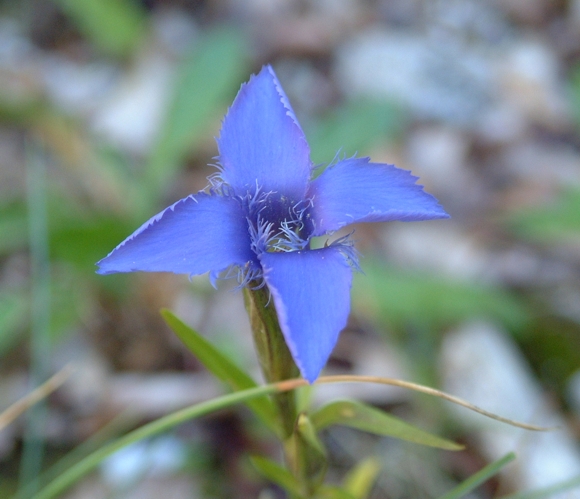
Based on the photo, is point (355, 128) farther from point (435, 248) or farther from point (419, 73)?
point (419, 73)

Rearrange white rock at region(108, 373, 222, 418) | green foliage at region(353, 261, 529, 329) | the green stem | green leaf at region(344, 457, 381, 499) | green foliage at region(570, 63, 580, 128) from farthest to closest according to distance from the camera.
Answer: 1. green foliage at region(570, 63, 580, 128)
2. green foliage at region(353, 261, 529, 329)
3. white rock at region(108, 373, 222, 418)
4. green leaf at region(344, 457, 381, 499)
5. the green stem

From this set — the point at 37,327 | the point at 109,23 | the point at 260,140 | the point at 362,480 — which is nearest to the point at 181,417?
the point at 260,140

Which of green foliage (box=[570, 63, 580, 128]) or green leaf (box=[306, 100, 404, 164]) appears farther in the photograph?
green foliage (box=[570, 63, 580, 128])

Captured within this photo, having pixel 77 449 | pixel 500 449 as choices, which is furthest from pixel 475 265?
pixel 77 449

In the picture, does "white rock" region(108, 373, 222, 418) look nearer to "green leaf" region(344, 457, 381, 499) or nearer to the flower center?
"green leaf" region(344, 457, 381, 499)

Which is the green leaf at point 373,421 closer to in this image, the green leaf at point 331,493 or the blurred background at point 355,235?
the green leaf at point 331,493

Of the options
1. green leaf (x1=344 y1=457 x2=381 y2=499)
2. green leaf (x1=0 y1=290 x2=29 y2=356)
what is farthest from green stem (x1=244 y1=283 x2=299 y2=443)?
green leaf (x1=0 y1=290 x2=29 y2=356)

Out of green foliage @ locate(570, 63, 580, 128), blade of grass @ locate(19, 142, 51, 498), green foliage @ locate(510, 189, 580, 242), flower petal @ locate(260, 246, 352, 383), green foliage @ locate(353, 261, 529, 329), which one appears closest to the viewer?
flower petal @ locate(260, 246, 352, 383)
